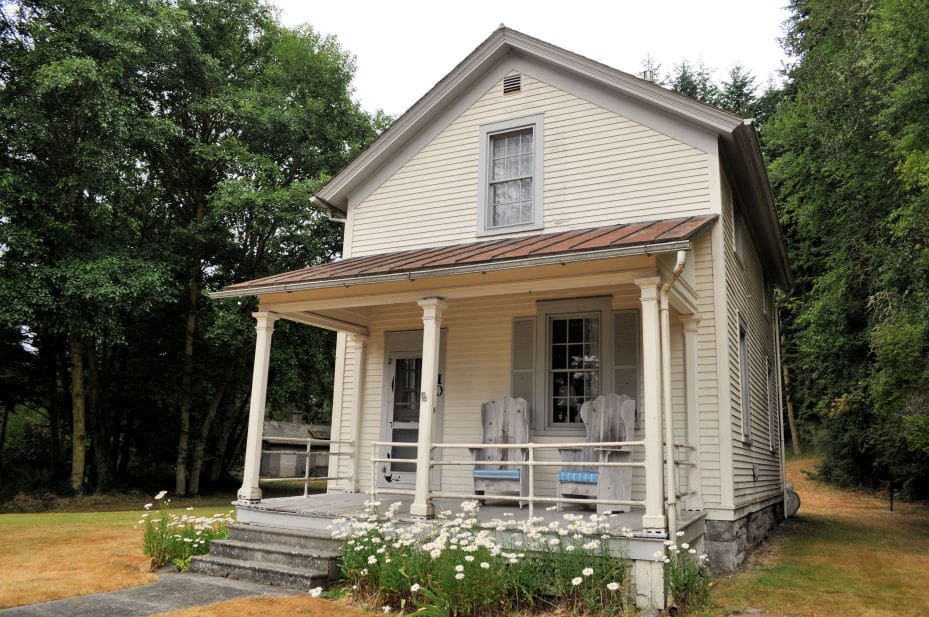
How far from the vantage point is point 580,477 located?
7.38 metres

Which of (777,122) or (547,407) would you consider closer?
(547,407)

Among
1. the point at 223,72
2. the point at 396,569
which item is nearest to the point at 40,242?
the point at 223,72

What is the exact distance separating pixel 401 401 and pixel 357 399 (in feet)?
2.23

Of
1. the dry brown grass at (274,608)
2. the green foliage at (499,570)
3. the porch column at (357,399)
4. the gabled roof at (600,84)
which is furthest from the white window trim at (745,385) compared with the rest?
the dry brown grass at (274,608)

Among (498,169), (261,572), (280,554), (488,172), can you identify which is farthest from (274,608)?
(498,169)

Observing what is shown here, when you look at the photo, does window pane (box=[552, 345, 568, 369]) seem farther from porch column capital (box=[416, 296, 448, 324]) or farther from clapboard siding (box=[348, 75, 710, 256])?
porch column capital (box=[416, 296, 448, 324])

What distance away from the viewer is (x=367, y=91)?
2181cm

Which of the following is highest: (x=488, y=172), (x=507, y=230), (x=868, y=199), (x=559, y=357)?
(x=868, y=199)

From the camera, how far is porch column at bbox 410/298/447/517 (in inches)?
276

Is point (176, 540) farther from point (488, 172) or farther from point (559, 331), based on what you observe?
point (488, 172)

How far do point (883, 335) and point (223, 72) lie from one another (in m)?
17.4

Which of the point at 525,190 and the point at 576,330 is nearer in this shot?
the point at 576,330

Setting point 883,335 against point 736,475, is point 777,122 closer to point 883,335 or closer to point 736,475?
point 883,335

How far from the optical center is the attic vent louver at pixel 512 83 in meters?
9.95
